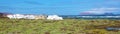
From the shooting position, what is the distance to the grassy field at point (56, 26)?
60.3 feet

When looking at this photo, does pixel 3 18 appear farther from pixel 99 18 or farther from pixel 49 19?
pixel 99 18

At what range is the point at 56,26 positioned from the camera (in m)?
19.0

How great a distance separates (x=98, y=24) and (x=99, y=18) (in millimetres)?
525

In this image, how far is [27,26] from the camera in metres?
19.3

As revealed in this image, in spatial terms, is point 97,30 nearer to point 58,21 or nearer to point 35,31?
point 58,21

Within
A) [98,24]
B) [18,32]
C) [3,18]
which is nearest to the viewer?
[18,32]

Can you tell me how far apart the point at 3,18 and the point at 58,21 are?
440cm

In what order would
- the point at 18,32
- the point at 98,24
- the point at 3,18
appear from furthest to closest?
the point at 3,18 → the point at 98,24 → the point at 18,32

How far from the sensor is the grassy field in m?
18.4

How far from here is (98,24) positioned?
1972cm

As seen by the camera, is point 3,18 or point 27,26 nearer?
point 27,26

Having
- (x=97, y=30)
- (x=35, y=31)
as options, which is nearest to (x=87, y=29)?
(x=97, y=30)

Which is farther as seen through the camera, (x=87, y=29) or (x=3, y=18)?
(x=3, y=18)

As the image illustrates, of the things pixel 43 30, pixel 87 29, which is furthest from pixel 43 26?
pixel 87 29
